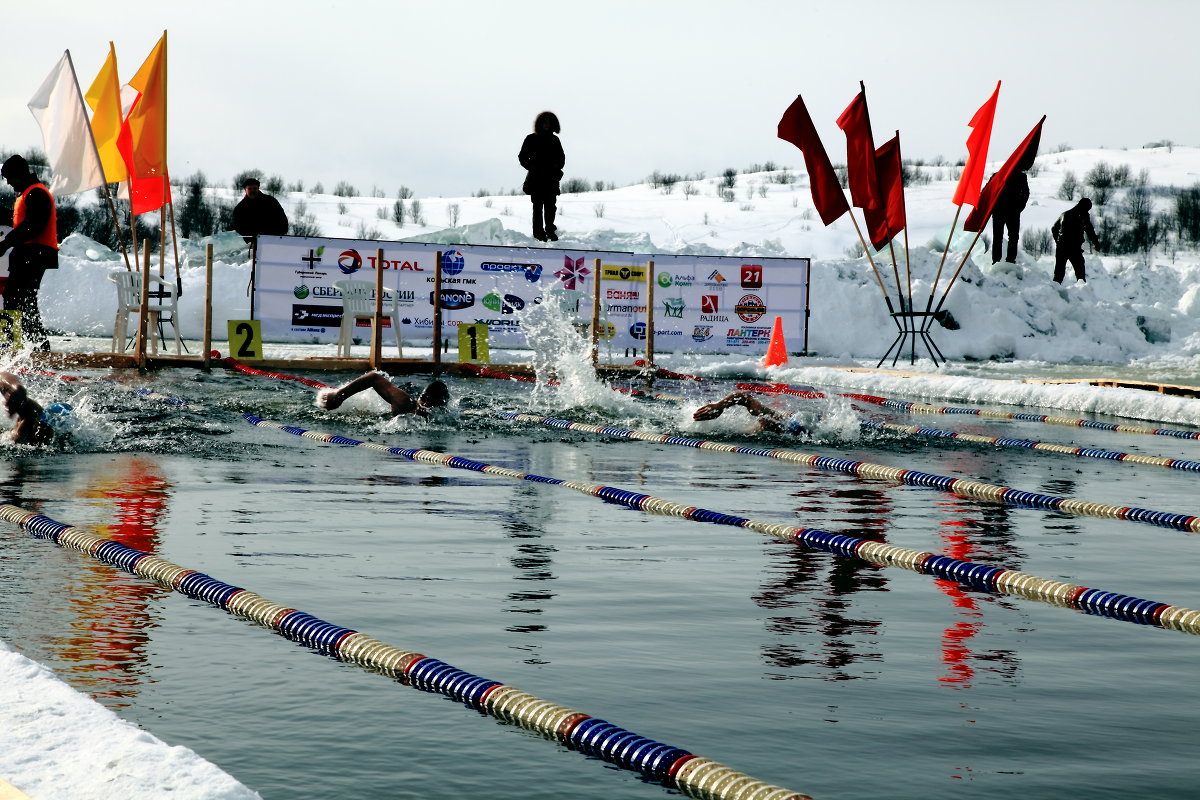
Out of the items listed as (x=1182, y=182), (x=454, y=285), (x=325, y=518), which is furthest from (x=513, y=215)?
(x=325, y=518)

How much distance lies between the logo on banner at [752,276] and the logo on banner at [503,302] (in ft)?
11.8

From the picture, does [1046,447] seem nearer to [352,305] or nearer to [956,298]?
[352,305]

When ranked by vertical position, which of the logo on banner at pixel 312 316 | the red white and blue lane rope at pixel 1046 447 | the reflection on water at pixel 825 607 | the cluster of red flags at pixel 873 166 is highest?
the cluster of red flags at pixel 873 166

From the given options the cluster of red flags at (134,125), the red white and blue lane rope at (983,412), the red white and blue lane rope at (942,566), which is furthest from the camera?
the cluster of red flags at (134,125)

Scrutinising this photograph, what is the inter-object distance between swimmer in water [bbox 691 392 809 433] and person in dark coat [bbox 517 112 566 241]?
1405 centimetres

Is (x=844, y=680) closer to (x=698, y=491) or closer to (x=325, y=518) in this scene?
(x=325, y=518)

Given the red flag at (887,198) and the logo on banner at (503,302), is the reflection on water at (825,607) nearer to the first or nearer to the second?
the red flag at (887,198)

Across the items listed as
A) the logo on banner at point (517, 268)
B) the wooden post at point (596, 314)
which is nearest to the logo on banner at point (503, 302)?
the logo on banner at point (517, 268)

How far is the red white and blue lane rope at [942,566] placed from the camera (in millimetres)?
5926

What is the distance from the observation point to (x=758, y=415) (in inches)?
501

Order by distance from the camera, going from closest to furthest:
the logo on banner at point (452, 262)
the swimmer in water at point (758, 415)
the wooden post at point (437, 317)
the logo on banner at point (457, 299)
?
the swimmer in water at point (758, 415) < the wooden post at point (437, 317) < the logo on banner at point (452, 262) < the logo on banner at point (457, 299)

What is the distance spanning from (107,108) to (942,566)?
18214mm

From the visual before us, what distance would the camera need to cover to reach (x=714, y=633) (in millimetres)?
5293

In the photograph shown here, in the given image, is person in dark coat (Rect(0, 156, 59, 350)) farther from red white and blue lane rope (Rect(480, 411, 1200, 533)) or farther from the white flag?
red white and blue lane rope (Rect(480, 411, 1200, 533))
